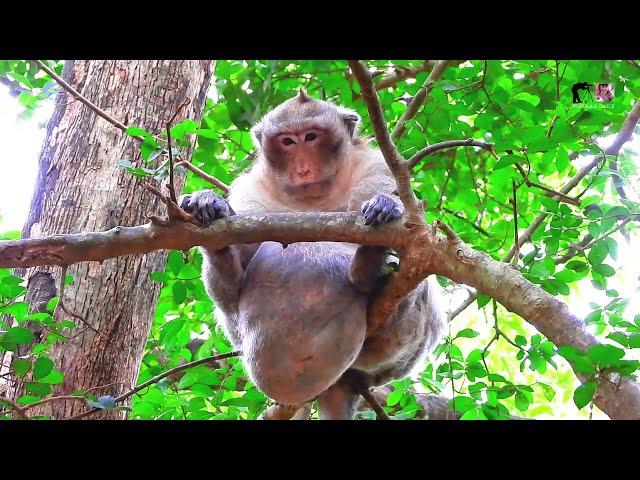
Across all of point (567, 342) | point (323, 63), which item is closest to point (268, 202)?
point (323, 63)

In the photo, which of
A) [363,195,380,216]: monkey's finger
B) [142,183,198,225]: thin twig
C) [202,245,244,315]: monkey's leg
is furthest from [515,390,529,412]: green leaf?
[142,183,198,225]: thin twig

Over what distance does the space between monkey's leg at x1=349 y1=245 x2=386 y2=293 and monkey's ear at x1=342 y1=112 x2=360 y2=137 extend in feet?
4.38

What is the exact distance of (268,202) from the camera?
471cm

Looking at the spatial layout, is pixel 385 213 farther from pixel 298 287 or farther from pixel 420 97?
pixel 420 97

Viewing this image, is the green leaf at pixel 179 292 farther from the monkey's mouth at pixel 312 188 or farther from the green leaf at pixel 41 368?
the green leaf at pixel 41 368

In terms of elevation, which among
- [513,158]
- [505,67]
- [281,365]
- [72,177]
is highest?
[505,67]

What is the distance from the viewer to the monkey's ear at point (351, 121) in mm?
5020

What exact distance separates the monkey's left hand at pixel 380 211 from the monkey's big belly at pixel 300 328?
726 mm

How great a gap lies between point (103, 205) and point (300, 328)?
70.3 inches

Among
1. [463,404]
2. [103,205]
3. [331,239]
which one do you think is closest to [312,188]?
[331,239]

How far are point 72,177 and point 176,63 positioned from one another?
1168 millimetres

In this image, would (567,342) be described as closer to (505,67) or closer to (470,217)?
(505,67)

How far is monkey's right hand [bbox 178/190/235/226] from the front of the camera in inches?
137

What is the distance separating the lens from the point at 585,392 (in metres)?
2.59
